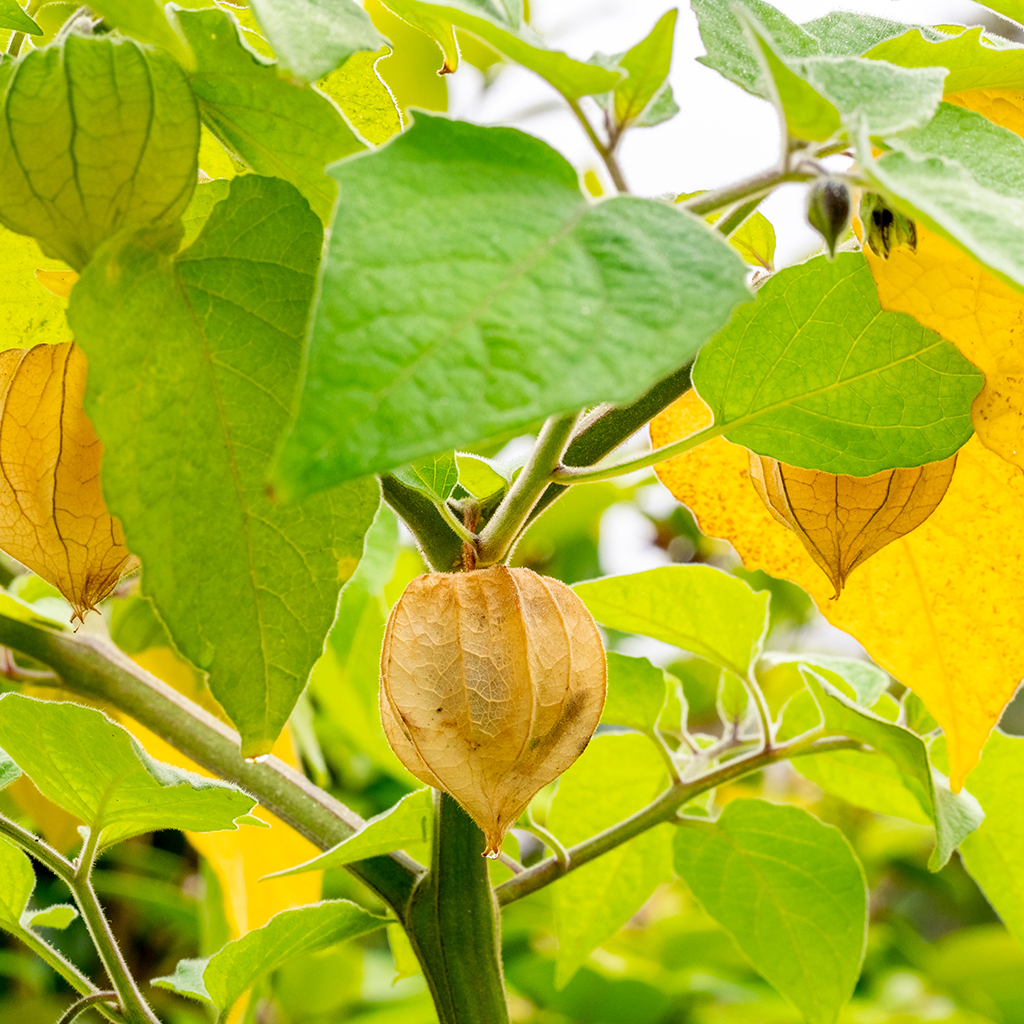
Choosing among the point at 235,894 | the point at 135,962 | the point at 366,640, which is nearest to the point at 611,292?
the point at 235,894

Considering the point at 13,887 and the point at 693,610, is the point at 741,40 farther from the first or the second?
the point at 13,887

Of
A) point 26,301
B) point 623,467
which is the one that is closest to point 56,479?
point 26,301

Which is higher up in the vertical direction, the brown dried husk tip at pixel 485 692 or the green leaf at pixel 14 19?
the green leaf at pixel 14 19

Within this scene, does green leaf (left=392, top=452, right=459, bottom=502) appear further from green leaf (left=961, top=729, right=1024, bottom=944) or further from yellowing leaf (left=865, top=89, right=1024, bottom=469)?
green leaf (left=961, top=729, right=1024, bottom=944)

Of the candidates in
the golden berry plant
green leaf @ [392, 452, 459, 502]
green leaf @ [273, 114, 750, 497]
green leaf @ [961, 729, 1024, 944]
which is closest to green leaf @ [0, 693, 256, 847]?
the golden berry plant

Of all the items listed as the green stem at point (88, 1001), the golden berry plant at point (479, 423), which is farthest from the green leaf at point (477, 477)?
the green stem at point (88, 1001)

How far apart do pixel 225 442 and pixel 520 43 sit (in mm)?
99

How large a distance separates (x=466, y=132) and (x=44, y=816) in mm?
732

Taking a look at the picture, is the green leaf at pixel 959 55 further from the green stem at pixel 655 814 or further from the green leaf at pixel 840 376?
the green stem at pixel 655 814

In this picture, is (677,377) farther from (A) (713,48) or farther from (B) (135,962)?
(B) (135,962)

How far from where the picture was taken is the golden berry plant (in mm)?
184

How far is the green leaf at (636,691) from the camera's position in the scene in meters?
0.50

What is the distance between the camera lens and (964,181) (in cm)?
21

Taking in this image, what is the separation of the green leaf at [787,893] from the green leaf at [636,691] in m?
0.05
